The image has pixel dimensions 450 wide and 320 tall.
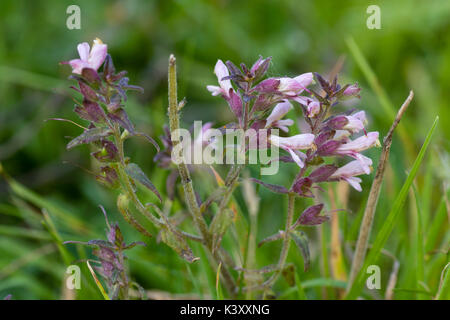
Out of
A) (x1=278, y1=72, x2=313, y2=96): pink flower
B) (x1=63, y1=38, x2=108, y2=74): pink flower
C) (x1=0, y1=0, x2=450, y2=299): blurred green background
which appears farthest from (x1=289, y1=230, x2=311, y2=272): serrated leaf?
(x1=0, y1=0, x2=450, y2=299): blurred green background

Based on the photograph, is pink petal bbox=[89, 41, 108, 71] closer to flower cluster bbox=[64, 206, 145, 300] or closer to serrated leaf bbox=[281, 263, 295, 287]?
flower cluster bbox=[64, 206, 145, 300]

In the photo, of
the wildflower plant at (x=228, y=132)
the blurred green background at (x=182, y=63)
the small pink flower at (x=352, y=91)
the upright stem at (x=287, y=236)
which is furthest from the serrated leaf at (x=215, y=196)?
the blurred green background at (x=182, y=63)

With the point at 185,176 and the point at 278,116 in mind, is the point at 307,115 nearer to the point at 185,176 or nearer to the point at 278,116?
the point at 278,116

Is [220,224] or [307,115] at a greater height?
[307,115]

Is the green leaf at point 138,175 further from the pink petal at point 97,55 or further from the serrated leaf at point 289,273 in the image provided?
the serrated leaf at point 289,273

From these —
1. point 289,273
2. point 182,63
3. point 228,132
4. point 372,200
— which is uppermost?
point 182,63

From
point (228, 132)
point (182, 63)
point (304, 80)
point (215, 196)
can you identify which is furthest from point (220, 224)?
point (182, 63)

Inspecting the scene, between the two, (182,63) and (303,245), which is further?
(182,63)
